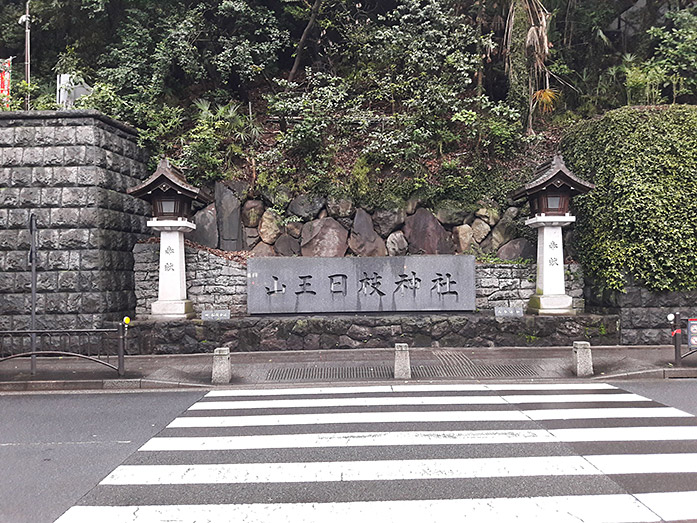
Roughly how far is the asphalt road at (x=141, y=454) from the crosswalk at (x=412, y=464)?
0.09ft

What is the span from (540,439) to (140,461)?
16.2 feet

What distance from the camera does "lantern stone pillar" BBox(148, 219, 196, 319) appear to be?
1291cm

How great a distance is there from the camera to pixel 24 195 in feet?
42.9

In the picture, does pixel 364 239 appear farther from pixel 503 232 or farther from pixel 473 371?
pixel 473 371

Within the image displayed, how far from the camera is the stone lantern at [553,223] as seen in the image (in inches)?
504

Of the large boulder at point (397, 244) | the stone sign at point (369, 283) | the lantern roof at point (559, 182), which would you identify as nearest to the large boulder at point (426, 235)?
the large boulder at point (397, 244)

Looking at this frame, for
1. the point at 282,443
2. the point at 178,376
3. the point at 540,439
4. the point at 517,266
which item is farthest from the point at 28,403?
the point at 517,266

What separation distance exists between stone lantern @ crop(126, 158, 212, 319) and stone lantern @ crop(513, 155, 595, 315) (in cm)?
945

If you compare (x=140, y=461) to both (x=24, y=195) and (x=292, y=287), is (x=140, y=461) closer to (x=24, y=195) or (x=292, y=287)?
(x=292, y=287)

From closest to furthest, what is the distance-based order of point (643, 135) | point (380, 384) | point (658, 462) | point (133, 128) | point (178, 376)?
point (658, 462) < point (380, 384) < point (178, 376) < point (643, 135) < point (133, 128)

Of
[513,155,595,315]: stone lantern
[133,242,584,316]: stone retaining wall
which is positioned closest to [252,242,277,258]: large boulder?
[133,242,584,316]: stone retaining wall

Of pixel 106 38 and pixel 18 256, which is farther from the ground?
pixel 106 38

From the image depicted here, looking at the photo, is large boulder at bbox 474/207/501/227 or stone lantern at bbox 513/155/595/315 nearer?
stone lantern at bbox 513/155/595/315

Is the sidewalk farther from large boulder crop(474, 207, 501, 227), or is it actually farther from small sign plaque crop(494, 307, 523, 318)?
large boulder crop(474, 207, 501, 227)
